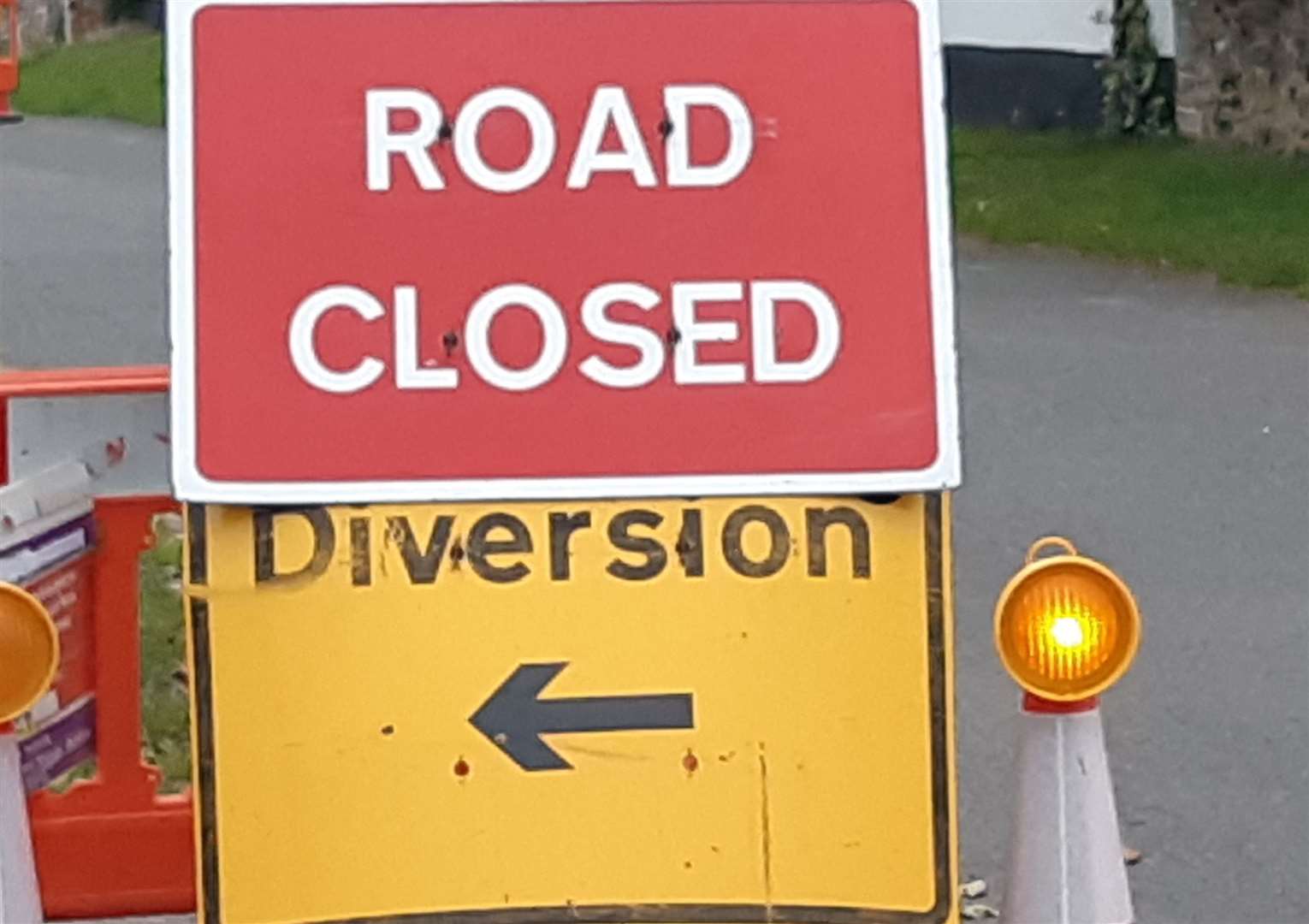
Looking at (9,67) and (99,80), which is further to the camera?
(99,80)

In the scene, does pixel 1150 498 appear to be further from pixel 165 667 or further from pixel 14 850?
pixel 14 850

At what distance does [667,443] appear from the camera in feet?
10.5

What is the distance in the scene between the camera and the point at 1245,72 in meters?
16.5

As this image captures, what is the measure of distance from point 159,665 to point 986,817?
213 centimetres

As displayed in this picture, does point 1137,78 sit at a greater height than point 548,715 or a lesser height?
greater

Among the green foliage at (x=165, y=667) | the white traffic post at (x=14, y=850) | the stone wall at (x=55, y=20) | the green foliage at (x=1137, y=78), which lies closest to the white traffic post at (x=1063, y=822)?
the white traffic post at (x=14, y=850)

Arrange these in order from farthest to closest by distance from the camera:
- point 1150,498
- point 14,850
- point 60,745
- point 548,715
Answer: point 1150,498 < point 60,745 < point 14,850 < point 548,715

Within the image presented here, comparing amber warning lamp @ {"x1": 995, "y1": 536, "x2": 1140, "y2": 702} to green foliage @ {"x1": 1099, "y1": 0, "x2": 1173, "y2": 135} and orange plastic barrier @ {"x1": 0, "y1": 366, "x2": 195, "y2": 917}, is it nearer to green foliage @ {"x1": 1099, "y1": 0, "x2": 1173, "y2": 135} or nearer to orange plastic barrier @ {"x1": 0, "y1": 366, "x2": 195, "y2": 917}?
orange plastic barrier @ {"x1": 0, "y1": 366, "x2": 195, "y2": 917}

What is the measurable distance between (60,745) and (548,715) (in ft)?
4.48

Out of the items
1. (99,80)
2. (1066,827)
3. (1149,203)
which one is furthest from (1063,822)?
(99,80)

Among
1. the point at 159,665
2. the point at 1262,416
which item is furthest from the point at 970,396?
the point at 159,665

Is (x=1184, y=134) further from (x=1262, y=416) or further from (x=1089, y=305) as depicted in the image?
(x=1262, y=416)

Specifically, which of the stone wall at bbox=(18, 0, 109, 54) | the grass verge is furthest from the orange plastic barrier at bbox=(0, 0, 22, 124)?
the stone wall at bbox=(18, 0, 109, 54)

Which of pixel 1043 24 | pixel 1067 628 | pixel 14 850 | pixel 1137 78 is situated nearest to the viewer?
pixel 1067 628
